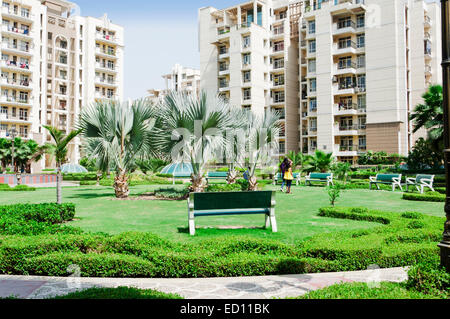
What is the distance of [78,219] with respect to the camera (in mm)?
10055

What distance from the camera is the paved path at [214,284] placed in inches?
168

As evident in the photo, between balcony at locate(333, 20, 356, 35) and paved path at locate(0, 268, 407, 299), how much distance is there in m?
41.2

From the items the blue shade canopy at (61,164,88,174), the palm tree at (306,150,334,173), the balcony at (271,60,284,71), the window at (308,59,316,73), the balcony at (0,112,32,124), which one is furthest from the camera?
the balcony at (271,60,284,71)

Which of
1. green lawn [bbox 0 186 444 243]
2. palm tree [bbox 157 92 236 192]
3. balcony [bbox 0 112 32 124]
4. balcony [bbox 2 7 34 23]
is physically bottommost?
green lawn [bbox 0 186 444 243]

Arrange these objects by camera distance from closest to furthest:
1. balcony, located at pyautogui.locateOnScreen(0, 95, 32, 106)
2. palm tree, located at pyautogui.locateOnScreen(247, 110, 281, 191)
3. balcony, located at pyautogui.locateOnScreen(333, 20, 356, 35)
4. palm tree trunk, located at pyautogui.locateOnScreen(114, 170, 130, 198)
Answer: palm tree trunk, located at pyautogui.locateOnScreen(114, 170, 130, 198), palm tree, located at pyautogui.locateOnScreen(247, 110, 281, 191), balcony, located at pyautogui.locateOnScreen(333, 20, 356, 35), balcony, located at pyautogui.locateOnScreen(0, 95, 32, 106)

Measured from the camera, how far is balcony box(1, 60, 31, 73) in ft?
162

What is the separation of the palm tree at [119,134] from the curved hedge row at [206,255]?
31.6 ft

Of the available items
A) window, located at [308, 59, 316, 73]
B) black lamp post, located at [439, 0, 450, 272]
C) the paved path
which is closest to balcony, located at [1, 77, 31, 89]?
window, located at [308, 59, 316, 73]

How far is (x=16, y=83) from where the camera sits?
166ft

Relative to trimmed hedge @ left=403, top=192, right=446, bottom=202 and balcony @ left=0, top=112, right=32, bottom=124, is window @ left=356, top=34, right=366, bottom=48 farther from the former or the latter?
balcony @ left=0, top=112, right=32, bottom=124

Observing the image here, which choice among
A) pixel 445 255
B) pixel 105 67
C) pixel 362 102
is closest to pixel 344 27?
pixel 362 102

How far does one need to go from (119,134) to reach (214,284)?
11964 millimetres

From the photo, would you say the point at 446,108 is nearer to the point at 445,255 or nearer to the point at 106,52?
the point at 445,255

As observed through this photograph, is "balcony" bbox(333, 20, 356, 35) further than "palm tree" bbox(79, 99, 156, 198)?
Yes
